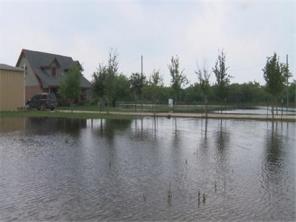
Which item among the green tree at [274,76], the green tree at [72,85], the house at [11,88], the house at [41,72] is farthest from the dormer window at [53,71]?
the green tree at [274,76]

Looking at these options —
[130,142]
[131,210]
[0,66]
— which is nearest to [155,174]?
[131,210]

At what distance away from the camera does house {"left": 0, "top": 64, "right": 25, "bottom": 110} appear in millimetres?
44125

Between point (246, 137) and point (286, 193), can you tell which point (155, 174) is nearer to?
point (286, 193)

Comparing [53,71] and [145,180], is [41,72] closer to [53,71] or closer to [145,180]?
[53,71]

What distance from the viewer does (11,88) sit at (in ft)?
149

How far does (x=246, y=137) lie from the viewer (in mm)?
20203

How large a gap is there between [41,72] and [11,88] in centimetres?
986

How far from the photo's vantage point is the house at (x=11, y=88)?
4412 cm

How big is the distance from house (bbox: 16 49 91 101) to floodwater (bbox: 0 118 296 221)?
37.3m

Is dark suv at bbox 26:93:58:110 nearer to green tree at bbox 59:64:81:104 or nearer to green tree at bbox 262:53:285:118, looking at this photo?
green tree at bbox 59:64:81:104

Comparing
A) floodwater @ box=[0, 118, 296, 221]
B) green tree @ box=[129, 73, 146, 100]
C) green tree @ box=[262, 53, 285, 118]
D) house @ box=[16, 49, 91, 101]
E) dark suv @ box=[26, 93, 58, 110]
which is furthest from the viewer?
green tree @ box=[129, 73, 146, 100]

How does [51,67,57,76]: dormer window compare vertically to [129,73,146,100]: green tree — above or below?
above

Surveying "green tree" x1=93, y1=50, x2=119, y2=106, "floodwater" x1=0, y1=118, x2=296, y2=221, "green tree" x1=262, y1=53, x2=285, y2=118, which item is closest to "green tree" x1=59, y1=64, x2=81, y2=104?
"green tree" x1=93, y1=50, x2=119, y2=106

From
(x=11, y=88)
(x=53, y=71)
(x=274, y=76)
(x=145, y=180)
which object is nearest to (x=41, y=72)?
(x=53, y=71)
